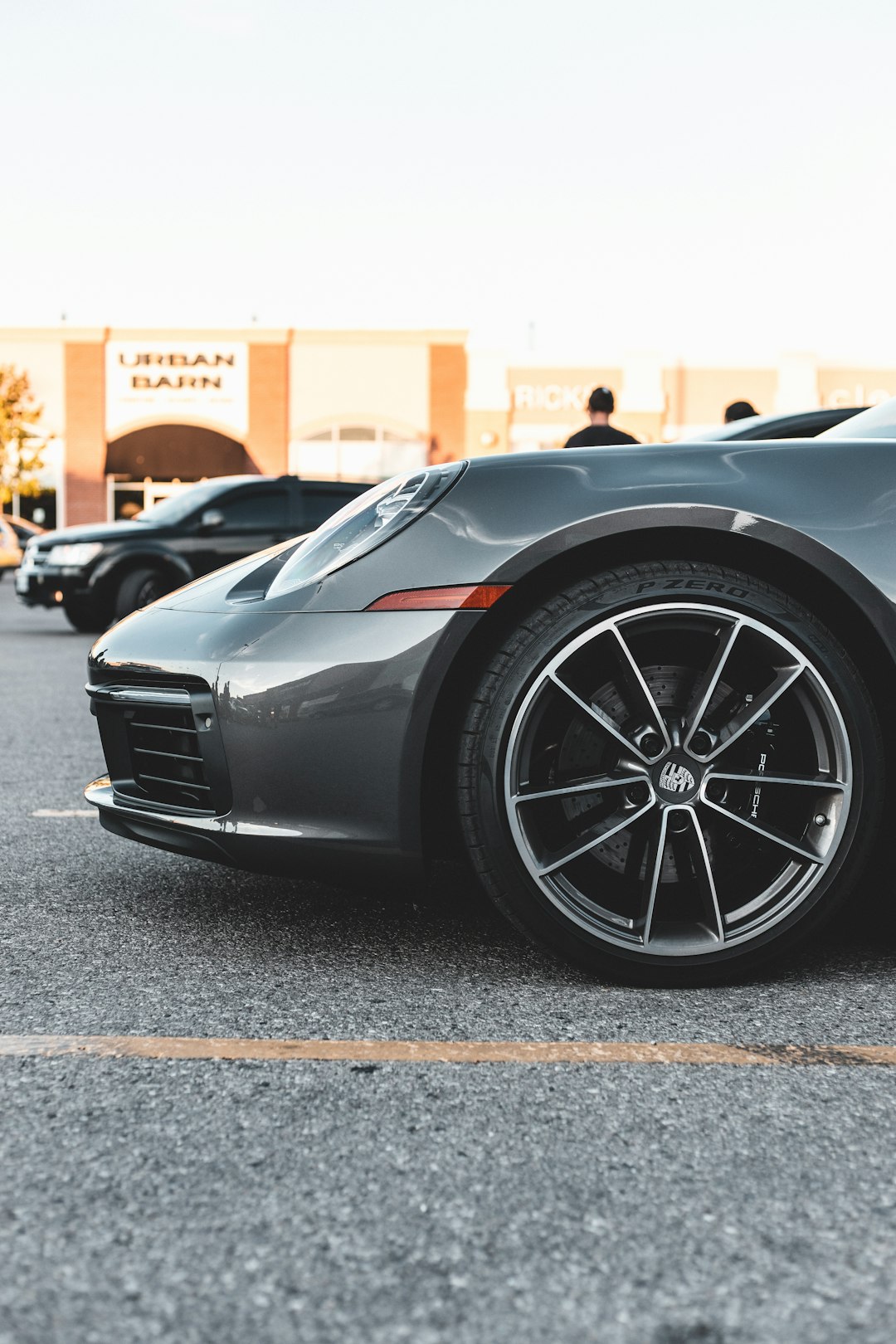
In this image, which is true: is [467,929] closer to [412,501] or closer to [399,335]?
[412,501]

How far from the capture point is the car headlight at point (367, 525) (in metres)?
2.52

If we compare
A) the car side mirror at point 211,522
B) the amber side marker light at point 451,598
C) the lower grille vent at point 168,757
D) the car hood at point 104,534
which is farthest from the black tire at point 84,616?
the amber side marker light at point 451,598

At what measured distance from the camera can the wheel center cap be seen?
7.90 ft

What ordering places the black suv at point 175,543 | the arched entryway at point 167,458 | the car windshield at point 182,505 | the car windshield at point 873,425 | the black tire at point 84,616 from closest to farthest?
the car windshield at point 873,425 → the black suv at point 175,543 → the black tire at point 84,616 → the car windshield at point 182,505 → the arched entryway at point 167,458

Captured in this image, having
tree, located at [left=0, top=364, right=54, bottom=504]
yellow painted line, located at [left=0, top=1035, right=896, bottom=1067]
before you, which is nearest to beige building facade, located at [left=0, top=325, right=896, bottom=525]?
tree, located at [left=0, top=364, right=54, bottom=504]

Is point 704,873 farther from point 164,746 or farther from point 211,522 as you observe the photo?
point 211,522

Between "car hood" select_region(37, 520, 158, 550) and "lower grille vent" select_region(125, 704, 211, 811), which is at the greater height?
"car hood" select_region(37, 520, 158, 550)

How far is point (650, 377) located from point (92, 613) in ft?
76.2

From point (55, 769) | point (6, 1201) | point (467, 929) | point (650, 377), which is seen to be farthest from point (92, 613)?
point (650, 377)

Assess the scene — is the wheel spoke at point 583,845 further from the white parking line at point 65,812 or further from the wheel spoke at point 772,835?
the white parking line at point 65,812

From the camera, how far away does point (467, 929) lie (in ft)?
9.32

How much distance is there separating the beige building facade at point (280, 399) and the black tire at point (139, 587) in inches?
865

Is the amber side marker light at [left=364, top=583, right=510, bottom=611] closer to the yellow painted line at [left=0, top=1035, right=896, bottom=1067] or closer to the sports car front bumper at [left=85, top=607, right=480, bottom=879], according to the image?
the sports car front bumper at [left=85, top=607, right=480, bottom=879]

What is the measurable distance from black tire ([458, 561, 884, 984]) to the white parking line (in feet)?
6.74
